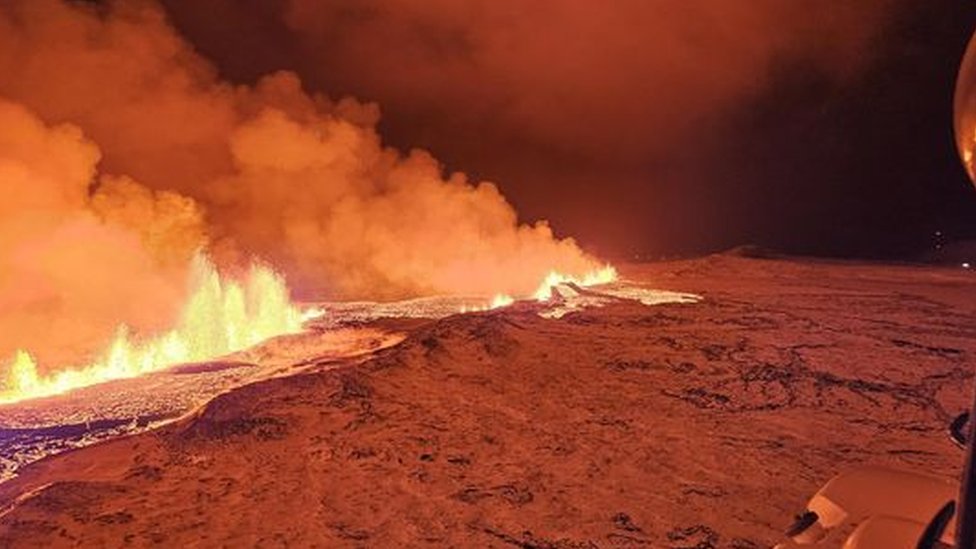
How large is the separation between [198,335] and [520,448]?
33.8ft

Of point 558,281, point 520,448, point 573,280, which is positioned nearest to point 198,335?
point 520,448

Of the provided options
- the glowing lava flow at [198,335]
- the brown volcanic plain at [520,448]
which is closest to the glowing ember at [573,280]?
the glowing lava flow at [198,335]

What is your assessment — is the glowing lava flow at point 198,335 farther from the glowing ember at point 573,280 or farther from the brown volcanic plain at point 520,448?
the glowing ember at point 573,280

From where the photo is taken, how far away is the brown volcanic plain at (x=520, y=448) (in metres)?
5.08

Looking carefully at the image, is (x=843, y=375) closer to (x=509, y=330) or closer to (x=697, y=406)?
(x=697, y=406)

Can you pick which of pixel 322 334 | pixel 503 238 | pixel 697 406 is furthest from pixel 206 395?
pixel 503 238

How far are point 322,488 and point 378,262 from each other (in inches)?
781

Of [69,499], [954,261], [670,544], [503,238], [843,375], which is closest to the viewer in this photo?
[670,544]

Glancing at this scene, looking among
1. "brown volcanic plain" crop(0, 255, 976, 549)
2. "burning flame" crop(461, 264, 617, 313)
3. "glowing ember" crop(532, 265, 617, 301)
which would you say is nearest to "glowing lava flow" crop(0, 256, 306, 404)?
"brown volcanic plain" crop(0, 255, 976, 549)

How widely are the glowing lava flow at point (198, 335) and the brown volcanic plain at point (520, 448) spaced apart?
390 cm

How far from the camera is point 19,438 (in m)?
7.98

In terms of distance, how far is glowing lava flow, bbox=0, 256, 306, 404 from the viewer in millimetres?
11242

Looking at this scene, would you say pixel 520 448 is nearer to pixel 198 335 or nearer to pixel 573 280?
pixel 198 335

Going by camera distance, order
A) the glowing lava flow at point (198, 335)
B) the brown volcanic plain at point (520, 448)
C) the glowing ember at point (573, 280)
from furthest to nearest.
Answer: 1. the glowing ember at point (573, 280)
2. the glowing lava flow at point (198, 335)
3. the brown volcanic plain at point (520, 448)
